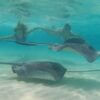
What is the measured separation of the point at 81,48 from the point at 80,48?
1.7 inches

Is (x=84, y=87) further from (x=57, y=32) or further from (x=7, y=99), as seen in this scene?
(x=57, y=32)

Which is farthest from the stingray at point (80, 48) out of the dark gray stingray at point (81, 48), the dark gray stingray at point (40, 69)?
the dark gray stingray at point (40, 69)

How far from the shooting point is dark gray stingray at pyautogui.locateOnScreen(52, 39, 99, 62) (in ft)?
25.3

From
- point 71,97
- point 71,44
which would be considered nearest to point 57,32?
point 71,44

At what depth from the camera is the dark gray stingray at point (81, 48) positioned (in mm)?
7707

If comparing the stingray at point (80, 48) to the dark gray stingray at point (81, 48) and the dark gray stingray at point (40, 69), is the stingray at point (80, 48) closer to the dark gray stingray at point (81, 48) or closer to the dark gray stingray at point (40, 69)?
the dark gray stingray at point (81, 48)

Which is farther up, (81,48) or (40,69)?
(81,48)

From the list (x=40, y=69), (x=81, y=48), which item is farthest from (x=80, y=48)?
(x=40, y=69)

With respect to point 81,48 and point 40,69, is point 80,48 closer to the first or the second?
point 81,48

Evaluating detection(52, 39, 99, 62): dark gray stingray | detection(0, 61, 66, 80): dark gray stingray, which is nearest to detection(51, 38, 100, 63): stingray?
detection(52, 39, 99, 62): dark gray stingray

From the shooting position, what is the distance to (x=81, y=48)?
8047 mm

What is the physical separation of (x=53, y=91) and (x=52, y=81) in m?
1.17

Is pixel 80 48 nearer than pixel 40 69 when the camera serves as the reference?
No

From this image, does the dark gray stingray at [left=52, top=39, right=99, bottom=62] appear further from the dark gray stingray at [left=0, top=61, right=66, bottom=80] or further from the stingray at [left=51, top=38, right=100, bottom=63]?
the dark gray stingray at [left=0, top=61, right=66, bottom=80]
